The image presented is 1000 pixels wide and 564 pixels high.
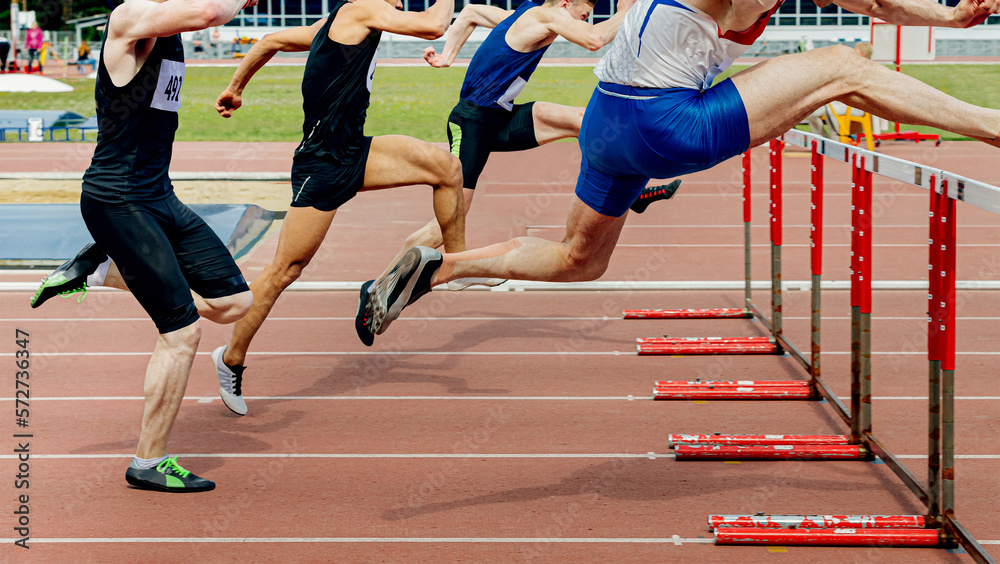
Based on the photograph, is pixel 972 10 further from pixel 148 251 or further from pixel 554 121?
pixel 554 121

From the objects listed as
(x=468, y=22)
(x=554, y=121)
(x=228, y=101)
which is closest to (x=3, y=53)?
(x=468, y=22)

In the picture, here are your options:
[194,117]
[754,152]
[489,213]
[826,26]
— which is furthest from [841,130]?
[826,26]

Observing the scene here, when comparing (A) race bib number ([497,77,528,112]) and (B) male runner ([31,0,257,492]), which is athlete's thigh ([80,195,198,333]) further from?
(A) race bib number ([497,77,528,112])

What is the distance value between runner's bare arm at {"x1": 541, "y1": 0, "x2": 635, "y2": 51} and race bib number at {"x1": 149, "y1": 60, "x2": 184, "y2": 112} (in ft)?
8.93

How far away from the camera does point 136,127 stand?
414cm

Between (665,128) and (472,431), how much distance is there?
78.7 inches

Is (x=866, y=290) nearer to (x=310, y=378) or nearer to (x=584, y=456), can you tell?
(x=584, y=456)

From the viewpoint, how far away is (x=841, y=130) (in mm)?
15719

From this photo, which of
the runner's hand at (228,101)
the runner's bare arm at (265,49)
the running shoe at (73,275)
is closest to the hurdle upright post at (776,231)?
the runner's bare arm at (265,49)

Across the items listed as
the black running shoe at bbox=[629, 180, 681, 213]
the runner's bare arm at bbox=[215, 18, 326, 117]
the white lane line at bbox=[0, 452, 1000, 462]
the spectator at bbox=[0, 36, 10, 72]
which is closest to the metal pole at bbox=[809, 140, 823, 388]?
the white lane line at bbox=[0, 452, 1000, 462]

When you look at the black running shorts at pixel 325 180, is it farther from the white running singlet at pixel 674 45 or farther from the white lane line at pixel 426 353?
the white running singlet at pixel 674 45

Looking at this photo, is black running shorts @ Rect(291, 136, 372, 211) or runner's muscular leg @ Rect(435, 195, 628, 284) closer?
runner's muscular leg @ Rect(435, 195, 628, 284)

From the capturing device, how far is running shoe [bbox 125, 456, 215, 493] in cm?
425

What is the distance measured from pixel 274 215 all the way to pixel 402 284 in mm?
7558
